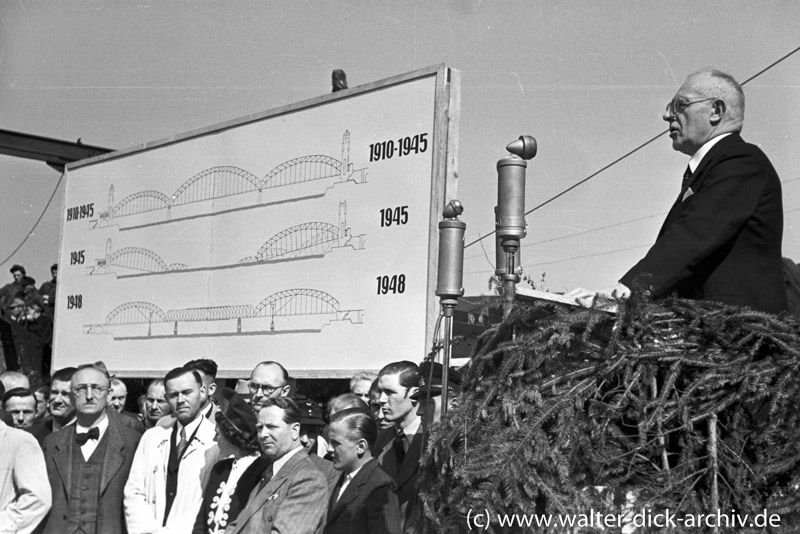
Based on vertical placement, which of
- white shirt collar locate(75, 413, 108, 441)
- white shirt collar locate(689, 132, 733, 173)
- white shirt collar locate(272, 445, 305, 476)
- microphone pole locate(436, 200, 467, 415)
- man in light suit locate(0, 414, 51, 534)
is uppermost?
white shirt collar locate(689, 132, 733, 173)

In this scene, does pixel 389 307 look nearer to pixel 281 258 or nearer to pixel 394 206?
pixel 394 206

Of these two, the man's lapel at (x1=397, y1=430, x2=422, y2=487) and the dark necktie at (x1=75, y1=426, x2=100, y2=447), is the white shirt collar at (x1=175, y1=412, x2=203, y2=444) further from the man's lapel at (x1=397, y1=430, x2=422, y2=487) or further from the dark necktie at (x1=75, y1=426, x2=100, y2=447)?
the man's lapel at (x1=397, y1=430, x2=422, y2=487)

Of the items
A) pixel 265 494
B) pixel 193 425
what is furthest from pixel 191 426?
pixel 265 494

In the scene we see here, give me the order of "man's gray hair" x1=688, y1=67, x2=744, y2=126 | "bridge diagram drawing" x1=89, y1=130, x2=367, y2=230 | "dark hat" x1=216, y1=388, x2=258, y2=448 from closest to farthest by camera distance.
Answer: "man's gray hair" x1=688, y1=67, x2=744, y2=126 < "dark hat" x1=216, y1=388, x2=258, y2=448 < "bridge diagram drawing" x1=89, y1=130, x2=367, y2=230

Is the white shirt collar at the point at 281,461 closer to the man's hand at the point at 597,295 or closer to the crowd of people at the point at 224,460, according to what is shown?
the crowd of people at the point at 224,460

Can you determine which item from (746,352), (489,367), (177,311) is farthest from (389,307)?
(746,352)

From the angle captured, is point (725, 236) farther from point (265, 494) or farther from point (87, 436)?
point (87, 436)

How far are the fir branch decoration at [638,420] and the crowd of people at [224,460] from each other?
1696mm

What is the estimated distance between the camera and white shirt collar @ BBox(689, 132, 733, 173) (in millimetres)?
3717

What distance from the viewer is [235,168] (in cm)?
904

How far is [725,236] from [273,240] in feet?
17.9

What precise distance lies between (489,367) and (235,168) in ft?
20.1

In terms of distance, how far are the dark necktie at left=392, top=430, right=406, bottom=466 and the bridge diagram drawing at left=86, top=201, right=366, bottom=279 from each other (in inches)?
83.0

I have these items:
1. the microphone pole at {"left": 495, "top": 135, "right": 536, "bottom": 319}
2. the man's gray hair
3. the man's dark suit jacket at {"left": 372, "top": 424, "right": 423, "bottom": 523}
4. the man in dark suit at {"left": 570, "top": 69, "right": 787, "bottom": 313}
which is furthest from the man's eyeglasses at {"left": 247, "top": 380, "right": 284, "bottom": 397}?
Result: the man's gray hair
